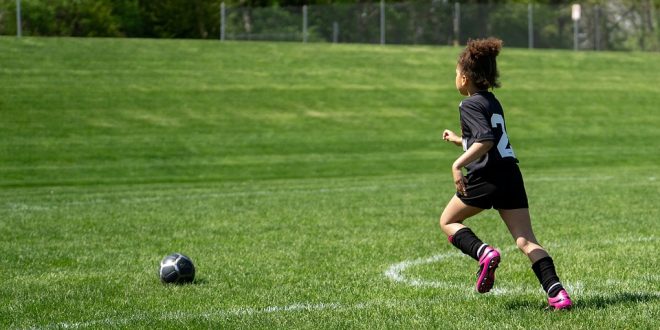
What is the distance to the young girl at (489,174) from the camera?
7.08 m

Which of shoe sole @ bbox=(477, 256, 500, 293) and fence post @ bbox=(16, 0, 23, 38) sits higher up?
fence post @ bbox=(16, 0, 23, 38)

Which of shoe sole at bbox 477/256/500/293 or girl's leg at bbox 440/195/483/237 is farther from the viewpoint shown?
girl's leg at bbox 440/195/483/237

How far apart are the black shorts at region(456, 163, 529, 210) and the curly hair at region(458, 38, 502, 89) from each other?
654mm

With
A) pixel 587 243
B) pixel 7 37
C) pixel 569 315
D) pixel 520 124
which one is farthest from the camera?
pixel 7 37

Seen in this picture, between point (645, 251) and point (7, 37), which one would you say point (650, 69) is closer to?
point (7, 37)

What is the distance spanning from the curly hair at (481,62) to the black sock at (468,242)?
1.09 meters

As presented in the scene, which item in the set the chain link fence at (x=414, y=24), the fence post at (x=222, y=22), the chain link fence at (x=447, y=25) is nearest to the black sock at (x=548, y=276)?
the chain link fence at (x=414, y=24)

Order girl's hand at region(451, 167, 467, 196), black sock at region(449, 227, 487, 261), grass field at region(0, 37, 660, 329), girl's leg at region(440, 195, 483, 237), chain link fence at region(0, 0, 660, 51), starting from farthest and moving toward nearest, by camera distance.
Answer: chain link fence at region(0, 0, 660, 51), grass field at region(0, 37, 660, 329), girl's leg at region(440, 195, 483, 237), black sock at region(449, 227, 487, 261), girl's hand at region(451, 167, 467, 196)

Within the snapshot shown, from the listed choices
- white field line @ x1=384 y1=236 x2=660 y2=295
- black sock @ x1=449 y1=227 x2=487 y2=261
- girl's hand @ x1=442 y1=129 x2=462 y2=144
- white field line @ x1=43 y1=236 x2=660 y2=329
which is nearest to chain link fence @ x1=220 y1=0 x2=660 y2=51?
white field line @ x1=384 y1=236 x2=660 y2=295

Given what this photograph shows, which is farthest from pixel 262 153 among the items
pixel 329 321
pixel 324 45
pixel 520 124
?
pixel 329 321

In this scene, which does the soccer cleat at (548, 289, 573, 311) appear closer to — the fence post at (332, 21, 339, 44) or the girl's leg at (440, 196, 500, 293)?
the girl's leg at (440, 196, 500, 293)

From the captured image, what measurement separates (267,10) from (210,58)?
6.37 m

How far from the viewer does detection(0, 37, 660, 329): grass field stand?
7809mm

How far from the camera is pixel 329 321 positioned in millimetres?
6863
